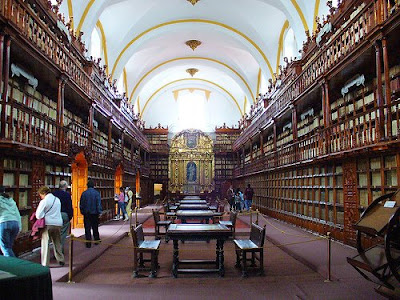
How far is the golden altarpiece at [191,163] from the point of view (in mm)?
30844

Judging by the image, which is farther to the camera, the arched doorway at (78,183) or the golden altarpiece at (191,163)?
the golden altarpiece at (191,163)

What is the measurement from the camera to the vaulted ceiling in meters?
15.0

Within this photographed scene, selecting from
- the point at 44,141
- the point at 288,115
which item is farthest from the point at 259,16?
the point at 44,141

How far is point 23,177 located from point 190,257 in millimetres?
3793

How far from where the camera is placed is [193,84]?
33.1m

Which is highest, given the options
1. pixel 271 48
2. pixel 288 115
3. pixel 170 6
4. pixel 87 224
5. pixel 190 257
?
pixel 170 6

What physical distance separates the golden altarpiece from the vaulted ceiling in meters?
4.37

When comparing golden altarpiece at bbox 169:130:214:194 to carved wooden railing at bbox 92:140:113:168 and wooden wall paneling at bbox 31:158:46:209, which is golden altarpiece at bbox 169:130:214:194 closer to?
carved wooden railing at bbox 92:140:113:168

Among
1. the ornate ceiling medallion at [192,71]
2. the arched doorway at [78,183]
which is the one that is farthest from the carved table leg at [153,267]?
the ornate ceiling medallion at [192,71]

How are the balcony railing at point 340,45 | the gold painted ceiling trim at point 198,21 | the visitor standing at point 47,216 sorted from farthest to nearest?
the gold painted ceiling trim at point 198,21 < the balcony railing at point 340,45 < the visitor standing at point 47,216

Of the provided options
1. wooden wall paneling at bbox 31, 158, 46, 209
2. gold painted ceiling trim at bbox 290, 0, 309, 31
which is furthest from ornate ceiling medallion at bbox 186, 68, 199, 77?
wooden wall paneling at bbox 31, 158, 46, 209

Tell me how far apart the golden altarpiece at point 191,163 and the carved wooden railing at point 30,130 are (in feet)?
67.9

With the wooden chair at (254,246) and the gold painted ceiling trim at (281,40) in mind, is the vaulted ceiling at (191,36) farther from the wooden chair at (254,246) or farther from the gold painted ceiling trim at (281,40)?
the wooden chair at (254,246)

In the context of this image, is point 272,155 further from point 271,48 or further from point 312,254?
point 312,254
